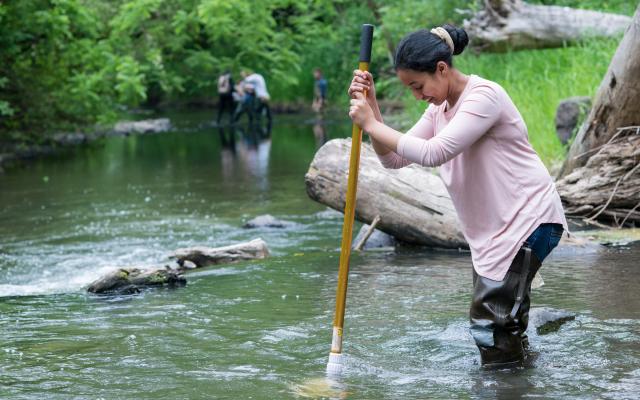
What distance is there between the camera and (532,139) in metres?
12.6

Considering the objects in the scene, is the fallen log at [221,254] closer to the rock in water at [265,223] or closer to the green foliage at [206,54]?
the rock in water at [265,223]

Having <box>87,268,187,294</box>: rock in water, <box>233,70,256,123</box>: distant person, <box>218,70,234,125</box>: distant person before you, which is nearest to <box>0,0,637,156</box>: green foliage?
<box>218,70,234,125</box>: distant person

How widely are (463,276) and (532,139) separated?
5453 millimetres

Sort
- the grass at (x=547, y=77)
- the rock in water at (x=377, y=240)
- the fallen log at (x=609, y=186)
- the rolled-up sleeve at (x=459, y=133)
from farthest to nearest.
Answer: the grass at (x=547, y=77) < the rock in water at (x=377, y=240) < the fallen log at (x=609, y=186) < the rolled-up sleeve at (x=459, y=133)

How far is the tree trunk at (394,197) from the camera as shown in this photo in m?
8.72

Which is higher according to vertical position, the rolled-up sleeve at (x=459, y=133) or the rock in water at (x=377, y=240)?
the rolled-up sleeve at (x=459, y=133)

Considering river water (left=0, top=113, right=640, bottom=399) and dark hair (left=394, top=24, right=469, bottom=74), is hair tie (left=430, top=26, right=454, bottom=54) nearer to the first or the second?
dark hair (left=394, top=24, right=469, bottom=74)

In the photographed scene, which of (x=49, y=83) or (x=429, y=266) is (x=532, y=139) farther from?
(x=49, y=83)

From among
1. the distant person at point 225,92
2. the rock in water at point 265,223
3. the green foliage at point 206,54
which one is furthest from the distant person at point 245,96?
the rock in water at point 265,223

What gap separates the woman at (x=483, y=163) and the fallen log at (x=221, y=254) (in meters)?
4.55

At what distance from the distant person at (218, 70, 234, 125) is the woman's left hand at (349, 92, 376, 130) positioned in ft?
86.2

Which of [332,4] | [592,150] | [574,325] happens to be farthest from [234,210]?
[332,4]

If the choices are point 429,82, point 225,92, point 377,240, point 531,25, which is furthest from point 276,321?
point 225,92

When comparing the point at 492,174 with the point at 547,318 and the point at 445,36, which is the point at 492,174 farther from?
the point at 547,318
